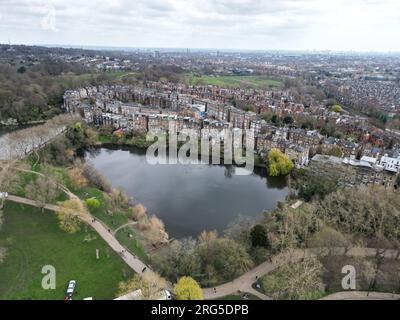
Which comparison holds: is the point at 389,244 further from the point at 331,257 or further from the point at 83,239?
the point at 83,239

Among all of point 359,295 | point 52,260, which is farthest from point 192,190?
point 359,295

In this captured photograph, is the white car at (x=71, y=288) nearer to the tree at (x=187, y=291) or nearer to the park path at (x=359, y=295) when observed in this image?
the tree at (x=187, y=291)

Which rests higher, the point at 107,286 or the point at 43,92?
the point at 43,92

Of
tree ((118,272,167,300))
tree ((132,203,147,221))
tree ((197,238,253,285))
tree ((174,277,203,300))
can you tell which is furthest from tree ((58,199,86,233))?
tree ((174,277,203,300))

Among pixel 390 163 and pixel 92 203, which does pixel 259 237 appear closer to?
pixel 92 203

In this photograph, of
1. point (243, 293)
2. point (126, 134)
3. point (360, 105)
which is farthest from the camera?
point (360, 105)

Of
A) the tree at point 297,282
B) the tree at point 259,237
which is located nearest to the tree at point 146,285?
the tree at point 297,282

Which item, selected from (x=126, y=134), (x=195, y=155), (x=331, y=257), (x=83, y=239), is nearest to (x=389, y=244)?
(x=331, y=257)
